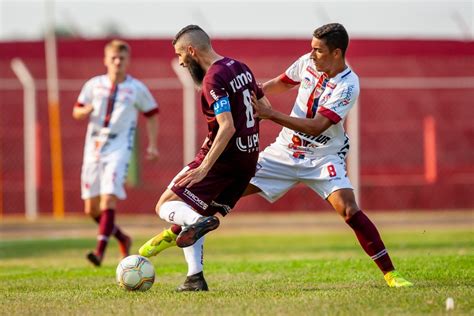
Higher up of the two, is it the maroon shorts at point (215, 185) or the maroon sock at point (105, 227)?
the maroon shorts at point (215, 185)

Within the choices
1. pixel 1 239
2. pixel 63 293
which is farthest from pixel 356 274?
pixel 1 239

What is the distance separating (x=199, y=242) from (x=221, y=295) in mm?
637

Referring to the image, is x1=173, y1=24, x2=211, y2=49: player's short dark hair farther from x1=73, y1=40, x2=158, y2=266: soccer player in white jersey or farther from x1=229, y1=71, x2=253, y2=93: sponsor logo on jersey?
x1=73, y1=40, x2=158, y2=266: soccer player in white jersey

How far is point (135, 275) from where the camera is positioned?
8141 millimetres

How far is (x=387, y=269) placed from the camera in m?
8.30

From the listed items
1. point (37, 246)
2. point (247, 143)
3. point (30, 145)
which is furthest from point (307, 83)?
point (30, 145)

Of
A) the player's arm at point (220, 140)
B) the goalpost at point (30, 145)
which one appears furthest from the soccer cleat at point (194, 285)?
the goalpost at point (30, 145)

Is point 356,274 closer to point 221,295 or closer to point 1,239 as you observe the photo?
point 221,295

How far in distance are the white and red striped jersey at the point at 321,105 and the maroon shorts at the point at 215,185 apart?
72 centimetres

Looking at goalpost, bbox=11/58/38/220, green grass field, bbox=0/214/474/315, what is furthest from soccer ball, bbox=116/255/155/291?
goalpost, bbox=11/58/38/220

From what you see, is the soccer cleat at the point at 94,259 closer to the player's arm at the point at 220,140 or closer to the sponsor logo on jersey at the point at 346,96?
the player's arm at the point at 220,140

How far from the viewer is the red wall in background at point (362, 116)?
74.8 ft

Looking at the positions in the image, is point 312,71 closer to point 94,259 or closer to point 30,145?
point 94,259

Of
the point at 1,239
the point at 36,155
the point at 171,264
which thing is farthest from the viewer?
the point at 36,155
